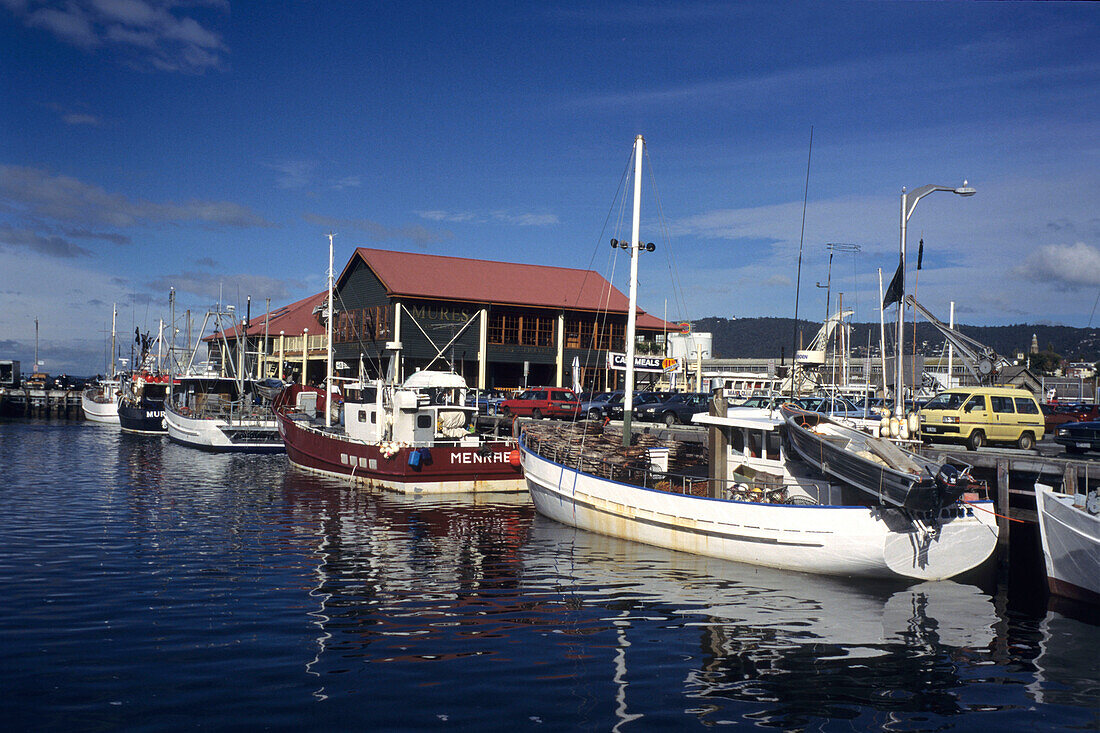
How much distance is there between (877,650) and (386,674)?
7268 millimetres

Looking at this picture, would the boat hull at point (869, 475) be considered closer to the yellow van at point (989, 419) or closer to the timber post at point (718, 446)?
the timber post at point (718, 446)

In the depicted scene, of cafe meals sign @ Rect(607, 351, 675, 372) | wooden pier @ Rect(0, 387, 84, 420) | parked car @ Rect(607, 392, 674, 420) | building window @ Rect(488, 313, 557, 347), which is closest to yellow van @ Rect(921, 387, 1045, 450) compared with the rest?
cafe meals sign @ Rect(607, 351, 675, 372)

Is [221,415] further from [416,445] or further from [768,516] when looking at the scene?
[768,516]

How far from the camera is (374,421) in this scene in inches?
1249

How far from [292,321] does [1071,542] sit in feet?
232

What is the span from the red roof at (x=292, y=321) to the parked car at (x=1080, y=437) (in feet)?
181

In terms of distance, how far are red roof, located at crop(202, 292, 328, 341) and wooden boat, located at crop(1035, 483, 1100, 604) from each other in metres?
59.2

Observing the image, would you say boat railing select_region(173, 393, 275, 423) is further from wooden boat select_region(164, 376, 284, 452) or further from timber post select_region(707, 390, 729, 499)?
timber post select_region(707, 390, 729, 499)

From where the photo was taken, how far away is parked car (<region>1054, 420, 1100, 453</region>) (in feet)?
75.1

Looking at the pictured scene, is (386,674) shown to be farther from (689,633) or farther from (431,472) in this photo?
(431,472)

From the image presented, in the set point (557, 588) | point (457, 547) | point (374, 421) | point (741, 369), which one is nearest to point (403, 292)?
point (374, 421)

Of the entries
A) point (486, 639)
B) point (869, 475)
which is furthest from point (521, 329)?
point (486, 639)

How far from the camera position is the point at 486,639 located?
1280cm

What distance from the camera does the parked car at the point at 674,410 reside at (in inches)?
1644
